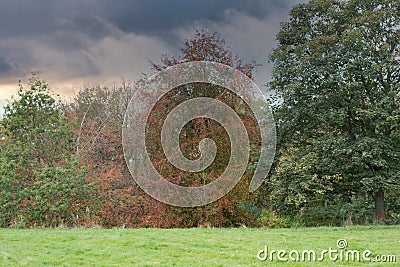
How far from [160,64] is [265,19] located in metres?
5.29

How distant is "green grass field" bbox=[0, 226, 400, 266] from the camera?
682 centimetres

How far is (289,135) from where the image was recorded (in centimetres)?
1501

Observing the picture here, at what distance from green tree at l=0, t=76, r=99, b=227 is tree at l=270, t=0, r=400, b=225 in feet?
22.6

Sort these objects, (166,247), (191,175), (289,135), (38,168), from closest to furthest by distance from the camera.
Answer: (166,247) < (191,175) < (38,168) < (289,135)

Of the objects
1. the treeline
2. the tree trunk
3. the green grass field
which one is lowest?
the green grass field

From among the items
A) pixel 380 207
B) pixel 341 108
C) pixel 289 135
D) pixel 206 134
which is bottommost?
pixel 380 207

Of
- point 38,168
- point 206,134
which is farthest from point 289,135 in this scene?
point 38,168

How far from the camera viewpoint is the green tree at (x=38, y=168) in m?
14.0

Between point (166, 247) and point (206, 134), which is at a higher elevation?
point (206, 134)

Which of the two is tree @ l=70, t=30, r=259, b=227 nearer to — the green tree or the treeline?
the treeline

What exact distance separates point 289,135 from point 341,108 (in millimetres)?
2206

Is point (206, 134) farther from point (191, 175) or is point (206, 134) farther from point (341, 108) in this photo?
point (341, 108)

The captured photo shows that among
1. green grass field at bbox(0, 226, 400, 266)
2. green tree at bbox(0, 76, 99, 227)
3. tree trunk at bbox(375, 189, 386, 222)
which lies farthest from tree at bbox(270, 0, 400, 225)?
green tree at bbox(0, 76, 99, 227)

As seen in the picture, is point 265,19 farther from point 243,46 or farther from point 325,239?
point 325,239
